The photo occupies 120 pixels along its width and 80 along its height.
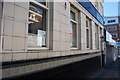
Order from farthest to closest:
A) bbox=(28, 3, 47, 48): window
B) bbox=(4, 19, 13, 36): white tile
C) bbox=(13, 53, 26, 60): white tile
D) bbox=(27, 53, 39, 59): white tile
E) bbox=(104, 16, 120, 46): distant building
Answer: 1. bbox=(104, 16, 120, 46): distant building
2. bbox=(28, 3, 47, 48): window
3. bbox=(27, 53, 39, 59): white tile
4. bbox=(13, 53, 26, 60): white tile
5. bbox=(4, 19, 13, 36): white tile

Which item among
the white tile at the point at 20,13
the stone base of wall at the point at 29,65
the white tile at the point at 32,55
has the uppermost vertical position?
the white tile at the point at 20,13

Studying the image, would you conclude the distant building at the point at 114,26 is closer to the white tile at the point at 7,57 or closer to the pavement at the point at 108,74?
the pavement at the point at 108,74

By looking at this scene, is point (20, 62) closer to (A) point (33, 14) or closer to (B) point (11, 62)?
(B) point (11, 62)

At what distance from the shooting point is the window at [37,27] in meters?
3.47

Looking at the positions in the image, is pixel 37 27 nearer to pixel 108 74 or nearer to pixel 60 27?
pixel 60 27

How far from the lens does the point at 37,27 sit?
3.81 m

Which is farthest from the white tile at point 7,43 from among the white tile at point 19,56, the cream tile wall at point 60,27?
the cream tile wall at point 60,27

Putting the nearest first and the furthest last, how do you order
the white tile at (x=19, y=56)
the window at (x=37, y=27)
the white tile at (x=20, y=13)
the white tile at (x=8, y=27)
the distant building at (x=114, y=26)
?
the white tile at (x=8, y=27) → the white tile at (x=19, y=56) → the white tile at (x=20, y=13) → the window at (x=37, y=27) → the distant building at (x=114, y=26)

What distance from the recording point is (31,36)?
11.3 ft

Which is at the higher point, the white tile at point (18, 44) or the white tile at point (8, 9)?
the white tile at point (8, 9)

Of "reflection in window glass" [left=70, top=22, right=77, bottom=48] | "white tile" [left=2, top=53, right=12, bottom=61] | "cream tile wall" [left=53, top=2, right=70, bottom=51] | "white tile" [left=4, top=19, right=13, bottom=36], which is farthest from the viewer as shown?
"reflection in window glass" [left=70, top=22, right=77, bottom=48]

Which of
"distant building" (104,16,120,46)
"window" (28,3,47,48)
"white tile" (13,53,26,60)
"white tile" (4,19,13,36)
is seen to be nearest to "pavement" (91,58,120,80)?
"window" (28,3,47,48)

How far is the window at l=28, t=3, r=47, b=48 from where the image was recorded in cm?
347

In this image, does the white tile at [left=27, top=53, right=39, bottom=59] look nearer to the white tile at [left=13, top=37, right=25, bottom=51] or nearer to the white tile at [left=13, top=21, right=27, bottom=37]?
the white tile at [left=13, top=37, right=25, bottom=51]
